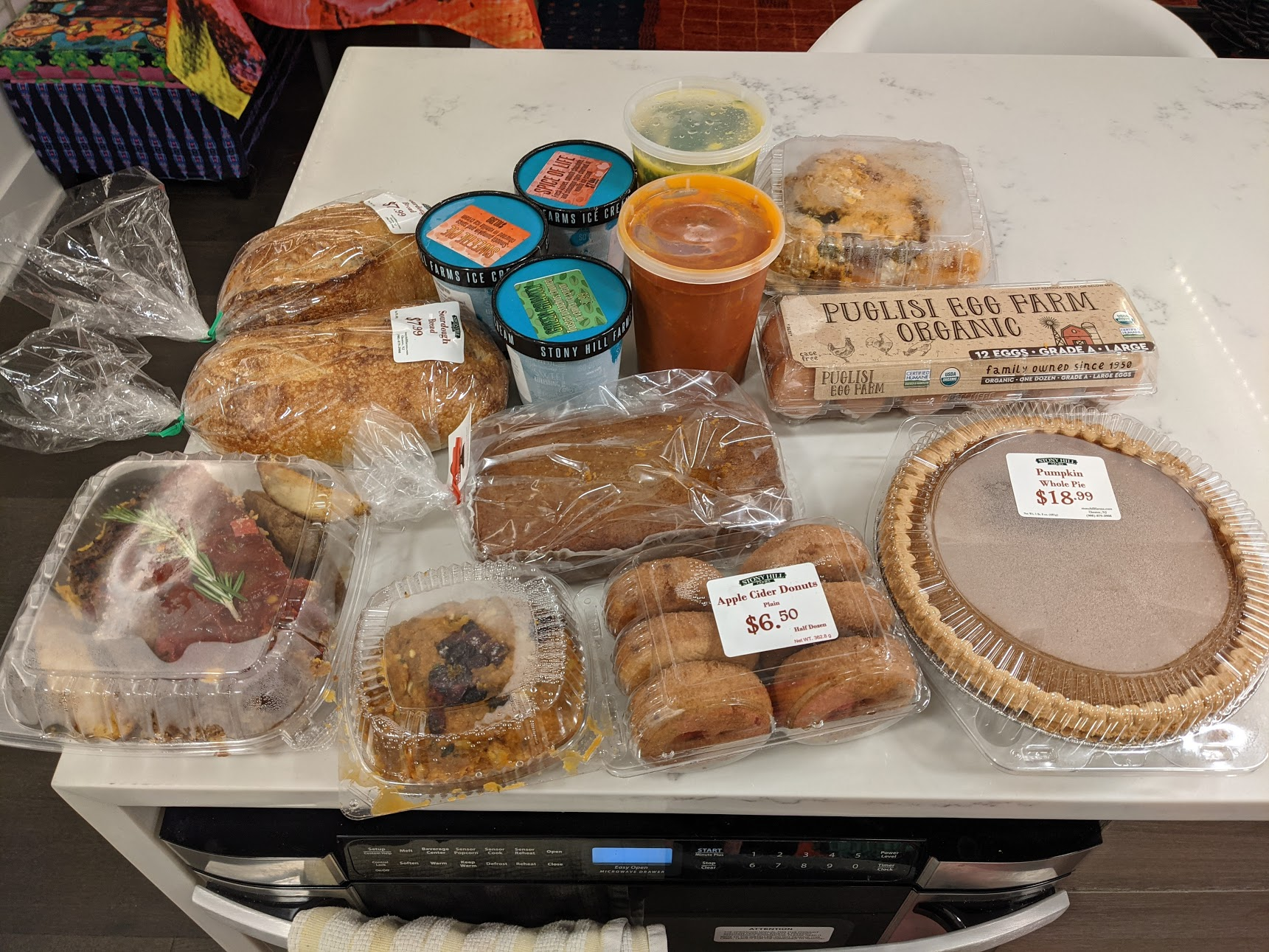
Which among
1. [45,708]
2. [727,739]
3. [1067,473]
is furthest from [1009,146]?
[45,708]

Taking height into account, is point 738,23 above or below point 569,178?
below

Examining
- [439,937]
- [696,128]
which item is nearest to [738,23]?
[696,128]

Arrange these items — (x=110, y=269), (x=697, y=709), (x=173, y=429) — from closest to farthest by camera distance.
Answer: (x=697, y=709), (x=173, y=429), (x=110, y=269)

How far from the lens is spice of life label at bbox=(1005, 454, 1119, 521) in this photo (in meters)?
0.88

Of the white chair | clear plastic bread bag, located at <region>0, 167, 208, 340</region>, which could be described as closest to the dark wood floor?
clear plastic bread bag, located at <region>0, 167, 208, 340</region>

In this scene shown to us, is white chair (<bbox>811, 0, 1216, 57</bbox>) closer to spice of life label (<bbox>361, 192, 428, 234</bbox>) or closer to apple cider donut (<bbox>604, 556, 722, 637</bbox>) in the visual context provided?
spice of life label (<bbox>361, 192, 428, 234</bbox>)

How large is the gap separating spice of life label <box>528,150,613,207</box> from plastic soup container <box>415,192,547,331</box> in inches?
1.4

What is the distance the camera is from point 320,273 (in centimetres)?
110

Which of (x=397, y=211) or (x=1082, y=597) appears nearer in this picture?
(x=1082, y=597)

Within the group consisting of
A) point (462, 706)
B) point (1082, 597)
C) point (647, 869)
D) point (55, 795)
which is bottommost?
point (55, 795)

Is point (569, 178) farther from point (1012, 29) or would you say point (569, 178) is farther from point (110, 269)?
point (1012, 29)

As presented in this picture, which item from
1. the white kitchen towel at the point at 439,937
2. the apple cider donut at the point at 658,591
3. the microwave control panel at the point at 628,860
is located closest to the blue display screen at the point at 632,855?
the microwave control panel at the point at 628,860

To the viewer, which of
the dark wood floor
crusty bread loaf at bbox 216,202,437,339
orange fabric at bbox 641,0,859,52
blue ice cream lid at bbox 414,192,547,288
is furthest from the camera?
orange fabric at bbox 641,0,859,52

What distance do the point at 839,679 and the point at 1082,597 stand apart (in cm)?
26
